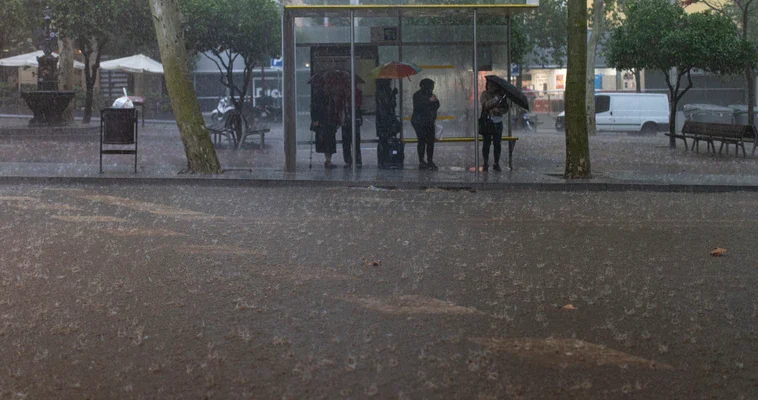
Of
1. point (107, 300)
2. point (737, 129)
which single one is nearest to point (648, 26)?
point (737, 129)

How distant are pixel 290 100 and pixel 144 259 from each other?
983 cm

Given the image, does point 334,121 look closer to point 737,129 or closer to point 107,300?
point 737,129

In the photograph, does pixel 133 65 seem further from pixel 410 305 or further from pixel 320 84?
pixel 410 305

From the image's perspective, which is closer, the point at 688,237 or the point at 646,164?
the point at 688,237

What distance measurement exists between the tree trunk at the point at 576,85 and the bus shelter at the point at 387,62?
1.35 metres

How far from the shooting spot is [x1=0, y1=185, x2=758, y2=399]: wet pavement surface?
4930 mm

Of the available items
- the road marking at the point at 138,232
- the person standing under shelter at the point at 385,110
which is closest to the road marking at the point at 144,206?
the road marking at the point at 138,232

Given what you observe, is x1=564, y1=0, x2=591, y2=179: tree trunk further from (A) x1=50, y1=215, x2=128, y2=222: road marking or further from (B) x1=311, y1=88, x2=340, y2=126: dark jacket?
(A) x1=50, y1=215, x2=128, y2=222: road marking

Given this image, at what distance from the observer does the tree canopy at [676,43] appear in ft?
86.6

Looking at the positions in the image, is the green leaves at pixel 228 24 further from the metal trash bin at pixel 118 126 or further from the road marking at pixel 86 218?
the road marking at pixel 86 218

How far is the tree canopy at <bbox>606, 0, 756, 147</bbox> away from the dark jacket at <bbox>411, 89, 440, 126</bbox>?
1082cm

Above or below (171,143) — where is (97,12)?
above

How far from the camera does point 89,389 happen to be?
4.77 metres

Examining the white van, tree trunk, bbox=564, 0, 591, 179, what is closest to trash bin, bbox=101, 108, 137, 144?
tree trunk, bbox=564, 0, 591, 179
